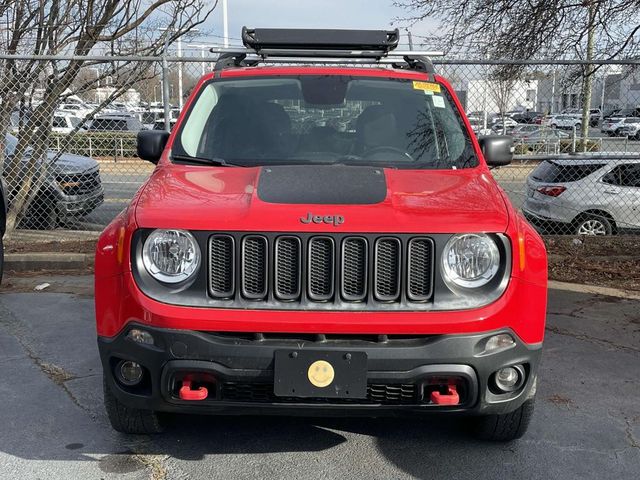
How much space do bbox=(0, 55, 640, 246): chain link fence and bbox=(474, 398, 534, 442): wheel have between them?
5081mm

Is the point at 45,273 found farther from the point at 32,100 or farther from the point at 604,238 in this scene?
the point at 604,238

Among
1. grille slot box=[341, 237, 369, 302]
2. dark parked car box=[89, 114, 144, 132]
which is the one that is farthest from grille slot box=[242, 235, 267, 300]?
dark parked car box=[89, 114, 144, 132]

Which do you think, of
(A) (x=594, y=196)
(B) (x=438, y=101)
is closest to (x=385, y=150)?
(B) (x=438, y=101)

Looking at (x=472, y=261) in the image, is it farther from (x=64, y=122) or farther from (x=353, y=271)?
(x=64, y=122)

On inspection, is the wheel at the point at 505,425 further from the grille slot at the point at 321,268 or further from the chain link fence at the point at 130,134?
the chain link fence at the point at 130,134

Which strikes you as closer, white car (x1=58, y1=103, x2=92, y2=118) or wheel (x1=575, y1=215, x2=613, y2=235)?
white car (x1=58, y1=103, x2=92, y2=118)

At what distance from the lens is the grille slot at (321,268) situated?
3.22m

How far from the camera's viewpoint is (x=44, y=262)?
8.19m

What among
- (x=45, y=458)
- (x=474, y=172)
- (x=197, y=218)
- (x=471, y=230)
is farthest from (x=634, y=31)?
(x=45, y=458)

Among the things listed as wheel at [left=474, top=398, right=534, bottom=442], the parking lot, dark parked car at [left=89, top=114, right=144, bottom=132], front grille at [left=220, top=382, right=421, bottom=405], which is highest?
dark parked car at [left=89, top=114, right=144, bottom=132]

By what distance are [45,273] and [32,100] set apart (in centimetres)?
234

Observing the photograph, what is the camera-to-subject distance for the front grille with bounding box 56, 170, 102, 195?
10.3 meters

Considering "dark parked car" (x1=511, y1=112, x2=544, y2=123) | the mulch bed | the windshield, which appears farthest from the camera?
"dark parked car" (x1=511, y1=112, x2=544, y2=123)

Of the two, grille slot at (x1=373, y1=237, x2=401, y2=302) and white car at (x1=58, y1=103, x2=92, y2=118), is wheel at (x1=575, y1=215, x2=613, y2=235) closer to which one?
white car at (x1=58, y1=103, x2=92, y2=118)
